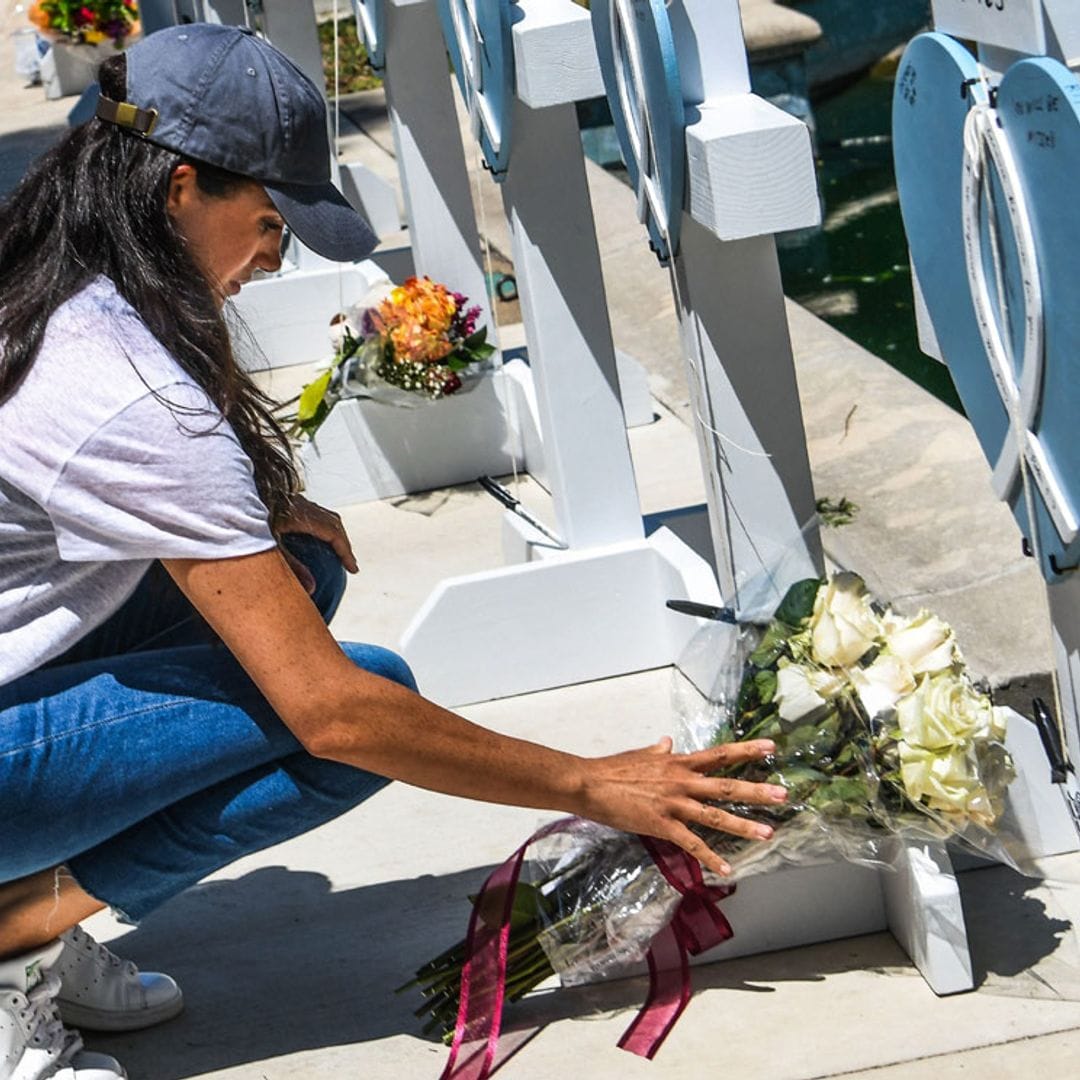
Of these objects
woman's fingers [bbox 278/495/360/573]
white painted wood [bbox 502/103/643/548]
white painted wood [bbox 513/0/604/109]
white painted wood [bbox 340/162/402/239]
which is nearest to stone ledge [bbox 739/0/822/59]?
white painted wood [bbox 340/162/402/239]

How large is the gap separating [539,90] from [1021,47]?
137 centimetres

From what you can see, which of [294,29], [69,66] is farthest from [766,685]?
[69,66]

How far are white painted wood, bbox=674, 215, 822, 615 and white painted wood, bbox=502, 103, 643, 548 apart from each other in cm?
68

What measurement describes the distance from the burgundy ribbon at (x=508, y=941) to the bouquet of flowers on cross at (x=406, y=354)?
222cm

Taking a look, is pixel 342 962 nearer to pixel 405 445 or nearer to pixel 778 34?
pixel 405 445

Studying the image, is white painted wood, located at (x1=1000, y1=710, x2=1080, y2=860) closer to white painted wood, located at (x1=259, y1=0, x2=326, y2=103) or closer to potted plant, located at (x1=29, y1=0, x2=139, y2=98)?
white painted wood, located at (x1=259, y1=0, x2=326, y2=103)

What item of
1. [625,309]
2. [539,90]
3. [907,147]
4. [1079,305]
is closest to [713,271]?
[907,147]

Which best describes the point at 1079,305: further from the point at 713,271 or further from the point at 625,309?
the point at 625,309

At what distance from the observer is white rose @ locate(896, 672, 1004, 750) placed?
7.45ft

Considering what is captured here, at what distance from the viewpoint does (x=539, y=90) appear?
3307 millimetres

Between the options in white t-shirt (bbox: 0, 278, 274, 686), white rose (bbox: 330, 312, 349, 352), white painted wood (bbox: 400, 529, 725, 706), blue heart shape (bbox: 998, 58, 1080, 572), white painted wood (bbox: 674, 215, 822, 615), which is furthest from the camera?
white rose (bbox: 330, 312, 349, 352)

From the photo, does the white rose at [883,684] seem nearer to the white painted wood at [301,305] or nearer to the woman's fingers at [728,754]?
the woman's fingers at [728,754]

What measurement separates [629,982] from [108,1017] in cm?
67

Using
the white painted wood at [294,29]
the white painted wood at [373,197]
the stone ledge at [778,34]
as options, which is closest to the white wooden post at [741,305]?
the white painted wood at [294,29]
